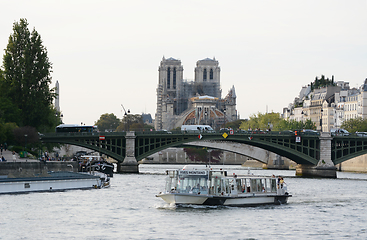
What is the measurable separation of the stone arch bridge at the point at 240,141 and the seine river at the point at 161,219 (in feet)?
119

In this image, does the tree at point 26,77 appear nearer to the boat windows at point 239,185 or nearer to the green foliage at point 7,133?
the green foliage at point 7,133

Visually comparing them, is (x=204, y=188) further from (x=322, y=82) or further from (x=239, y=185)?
(x=322, y=82)

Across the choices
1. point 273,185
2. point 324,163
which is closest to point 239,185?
point 273,185

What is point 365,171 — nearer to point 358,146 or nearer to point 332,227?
point 358,146

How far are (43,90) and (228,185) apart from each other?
165ft

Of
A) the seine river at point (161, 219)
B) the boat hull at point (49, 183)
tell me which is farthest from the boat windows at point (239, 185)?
the boat hull at point (49, 183)

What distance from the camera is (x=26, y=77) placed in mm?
88062

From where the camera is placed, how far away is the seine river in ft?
114

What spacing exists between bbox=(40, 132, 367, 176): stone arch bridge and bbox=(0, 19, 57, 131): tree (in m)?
3.43

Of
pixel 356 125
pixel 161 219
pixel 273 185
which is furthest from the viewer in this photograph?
pixel 356 125

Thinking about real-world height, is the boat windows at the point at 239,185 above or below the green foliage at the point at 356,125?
below

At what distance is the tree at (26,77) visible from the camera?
289 feet

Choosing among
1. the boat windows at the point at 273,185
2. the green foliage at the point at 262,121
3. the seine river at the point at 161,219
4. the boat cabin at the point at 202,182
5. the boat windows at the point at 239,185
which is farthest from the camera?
the green foliage at the point at 262,121

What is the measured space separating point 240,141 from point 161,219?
55552 mm
